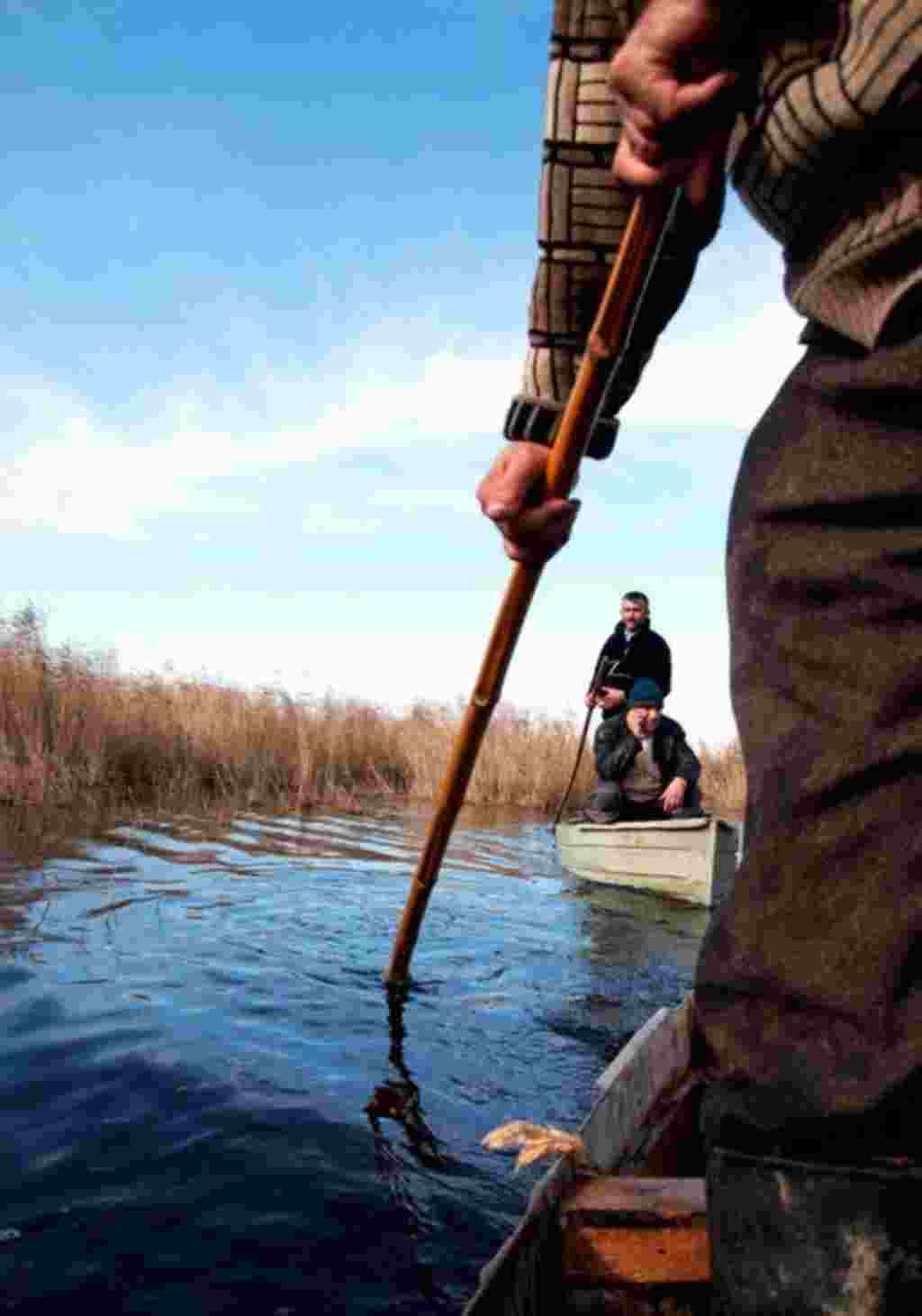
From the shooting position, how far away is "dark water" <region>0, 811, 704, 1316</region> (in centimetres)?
239

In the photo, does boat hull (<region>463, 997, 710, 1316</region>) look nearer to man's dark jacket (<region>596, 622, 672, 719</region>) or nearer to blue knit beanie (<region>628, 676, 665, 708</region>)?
blue knit beanie (<region>628, 676, 665, 708</region>)

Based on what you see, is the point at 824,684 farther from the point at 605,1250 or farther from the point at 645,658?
the point at 645,658

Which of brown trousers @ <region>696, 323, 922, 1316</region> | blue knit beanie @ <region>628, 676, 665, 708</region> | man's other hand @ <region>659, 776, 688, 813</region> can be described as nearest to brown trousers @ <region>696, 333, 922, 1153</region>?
brown trousers @ <region>696, 323, 922, 1316</region>

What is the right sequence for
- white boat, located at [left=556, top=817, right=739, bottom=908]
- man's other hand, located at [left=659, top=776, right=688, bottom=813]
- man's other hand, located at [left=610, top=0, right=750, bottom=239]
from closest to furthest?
1. man's other hand, located at [left=610, top=0, right=750, bottom=239]
2. white boat, located at [left=556, top=817, right=739, bottom=908]
3. man's other hand, located at [left=659, top=776, right=688, bottom=813]

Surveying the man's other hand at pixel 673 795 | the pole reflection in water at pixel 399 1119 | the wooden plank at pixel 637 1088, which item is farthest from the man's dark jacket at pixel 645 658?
the wooden plank at pixel 637 1088

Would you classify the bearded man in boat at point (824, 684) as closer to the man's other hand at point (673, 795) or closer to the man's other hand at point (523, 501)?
the man's other hand at point (523, 501)

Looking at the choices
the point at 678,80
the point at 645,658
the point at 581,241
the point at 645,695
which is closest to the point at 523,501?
the point at 581,241

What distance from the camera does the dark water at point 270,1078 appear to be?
94.0 inches

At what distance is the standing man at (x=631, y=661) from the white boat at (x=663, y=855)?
4.32ft

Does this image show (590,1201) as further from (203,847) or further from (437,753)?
(437,753)

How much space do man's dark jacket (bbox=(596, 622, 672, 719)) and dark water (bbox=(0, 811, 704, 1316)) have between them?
149 inches

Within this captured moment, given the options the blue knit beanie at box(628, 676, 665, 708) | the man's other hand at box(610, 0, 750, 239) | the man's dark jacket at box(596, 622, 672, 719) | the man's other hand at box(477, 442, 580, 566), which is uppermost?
the man's dark jacket at box(596, 622, 672, 719)

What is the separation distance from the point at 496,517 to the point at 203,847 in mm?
7268

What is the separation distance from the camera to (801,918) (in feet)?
3.72
